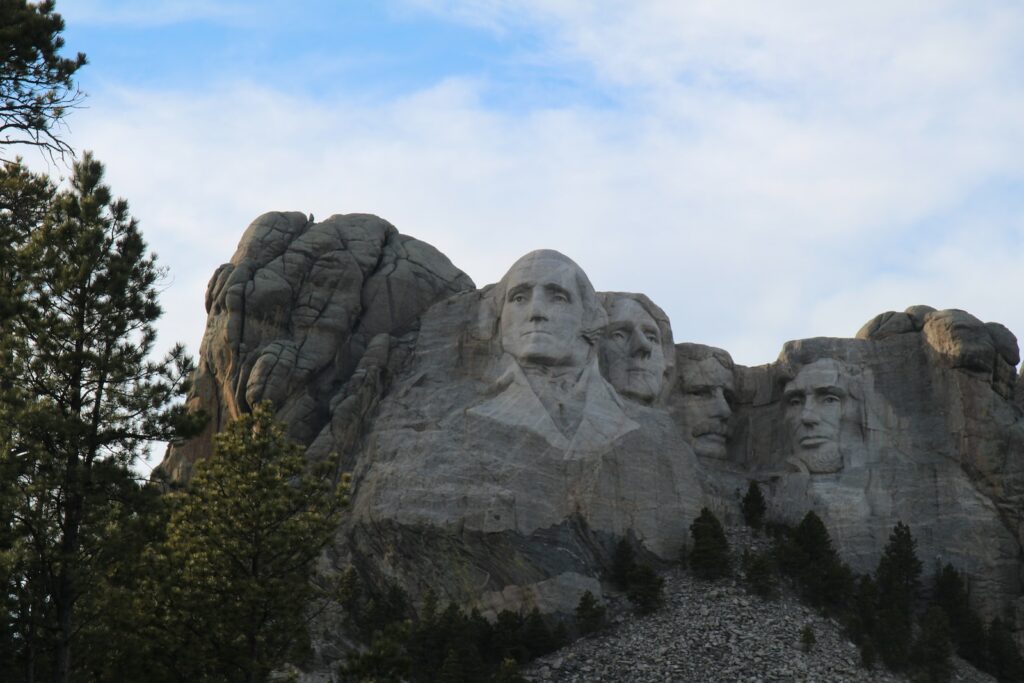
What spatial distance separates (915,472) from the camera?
173ft

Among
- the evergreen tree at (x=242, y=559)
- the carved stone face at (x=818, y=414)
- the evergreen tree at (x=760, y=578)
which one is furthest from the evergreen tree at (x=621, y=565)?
the evergreen tree at (x=242, y=559)

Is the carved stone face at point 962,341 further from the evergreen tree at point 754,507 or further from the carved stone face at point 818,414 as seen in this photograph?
the evergreen tree at point 754,507

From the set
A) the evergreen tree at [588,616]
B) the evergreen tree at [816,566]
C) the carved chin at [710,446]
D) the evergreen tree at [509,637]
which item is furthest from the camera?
the carved chin at [710,446]

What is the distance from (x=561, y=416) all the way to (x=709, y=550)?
4.18 metres

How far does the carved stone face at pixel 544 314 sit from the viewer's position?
2019 inches

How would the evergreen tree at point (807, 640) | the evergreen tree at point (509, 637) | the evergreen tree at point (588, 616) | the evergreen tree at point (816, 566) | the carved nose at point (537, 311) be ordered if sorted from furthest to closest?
the carved nose at point (537, 311)
the evergreen tree at point (816, 566)
the evergreen tree at point (588, 616)
the evergreen tree at point (807, 640)
the evergreen tree at point (509, 637)

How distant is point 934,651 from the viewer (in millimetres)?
48406

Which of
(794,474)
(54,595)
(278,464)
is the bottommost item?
(54,595)

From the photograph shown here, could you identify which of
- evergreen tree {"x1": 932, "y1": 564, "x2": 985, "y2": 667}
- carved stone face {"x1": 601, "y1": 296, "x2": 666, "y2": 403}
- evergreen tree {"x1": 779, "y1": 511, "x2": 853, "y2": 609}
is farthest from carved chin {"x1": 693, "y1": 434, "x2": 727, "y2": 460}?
evergreen tree {"x1": 932, "y1": 564, "x2": 985, "y2": 667}

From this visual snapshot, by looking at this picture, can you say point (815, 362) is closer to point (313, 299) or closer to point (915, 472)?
point (915, 472)

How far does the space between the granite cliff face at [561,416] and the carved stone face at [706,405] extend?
0.16ft

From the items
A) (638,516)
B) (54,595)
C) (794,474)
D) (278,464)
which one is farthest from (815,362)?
(54,595)

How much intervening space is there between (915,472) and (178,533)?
1967 cm

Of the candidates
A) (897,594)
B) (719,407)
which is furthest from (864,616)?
(719,407)
